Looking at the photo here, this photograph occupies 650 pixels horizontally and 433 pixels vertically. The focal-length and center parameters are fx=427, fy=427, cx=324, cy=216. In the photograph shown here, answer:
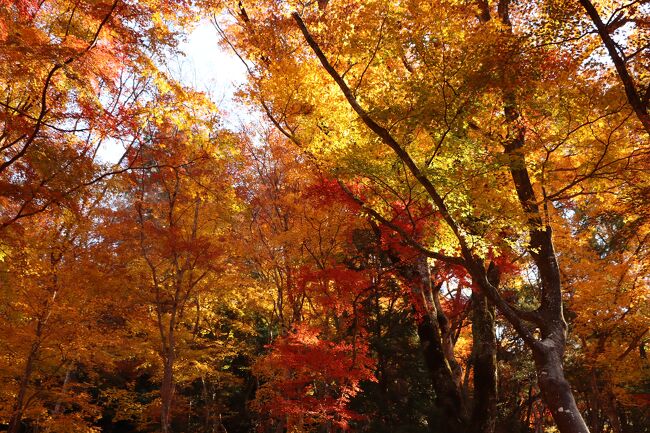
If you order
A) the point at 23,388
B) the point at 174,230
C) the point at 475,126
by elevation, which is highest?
the point at 475,126

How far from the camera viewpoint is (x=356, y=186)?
8.23m

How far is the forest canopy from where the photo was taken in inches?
222

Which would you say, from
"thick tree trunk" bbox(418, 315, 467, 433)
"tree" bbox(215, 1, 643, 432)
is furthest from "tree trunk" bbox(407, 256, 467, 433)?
"tree" bbox(215, 1, 643, 432)

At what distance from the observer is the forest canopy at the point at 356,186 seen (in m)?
5.63

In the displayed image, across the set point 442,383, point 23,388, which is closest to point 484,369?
point 442,383

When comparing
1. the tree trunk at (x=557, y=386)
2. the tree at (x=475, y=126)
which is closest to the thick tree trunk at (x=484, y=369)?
the tree at (x=475, y=126)

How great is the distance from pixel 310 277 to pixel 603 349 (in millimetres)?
9837

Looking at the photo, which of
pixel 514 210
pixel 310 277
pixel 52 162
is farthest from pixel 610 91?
pixel 52 162

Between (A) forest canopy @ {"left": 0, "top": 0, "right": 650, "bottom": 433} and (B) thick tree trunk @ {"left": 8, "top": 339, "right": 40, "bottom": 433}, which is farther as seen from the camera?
(B) thick tree trunk @ {"left": 8, "top": 339, "right": 40, "bottom": 433}

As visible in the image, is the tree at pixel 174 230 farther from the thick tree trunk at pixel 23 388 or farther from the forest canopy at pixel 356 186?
the thick tree trunk at pixel 23 388

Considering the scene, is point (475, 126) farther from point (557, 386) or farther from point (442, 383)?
point (442, 383)

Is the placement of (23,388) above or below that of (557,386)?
below

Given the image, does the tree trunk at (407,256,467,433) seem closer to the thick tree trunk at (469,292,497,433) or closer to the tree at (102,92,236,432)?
the thick tree trunk at (469,292,497,433)

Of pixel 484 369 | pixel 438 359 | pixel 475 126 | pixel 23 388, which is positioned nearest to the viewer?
pixel 475 126
